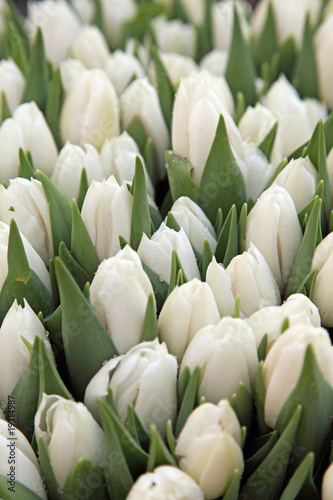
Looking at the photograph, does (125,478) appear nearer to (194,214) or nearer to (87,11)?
(194,214)

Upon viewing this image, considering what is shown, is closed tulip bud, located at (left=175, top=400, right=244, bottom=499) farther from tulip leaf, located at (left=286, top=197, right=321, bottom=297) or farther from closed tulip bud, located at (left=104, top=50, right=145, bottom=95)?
closed tulip bud, located at (left=104, top=50, right=145, bottom=95)

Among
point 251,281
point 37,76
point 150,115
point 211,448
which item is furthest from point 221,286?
point 37,76

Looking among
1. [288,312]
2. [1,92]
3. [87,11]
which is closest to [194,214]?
[288,312]

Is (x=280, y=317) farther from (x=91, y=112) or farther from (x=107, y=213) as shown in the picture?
(x=91, y=112)

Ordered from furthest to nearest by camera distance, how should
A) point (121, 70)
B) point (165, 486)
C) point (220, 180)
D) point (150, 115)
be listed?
1. point (121, 70)
2. point (150, 115)
3. point (220, 180)
4. point (165, 486)

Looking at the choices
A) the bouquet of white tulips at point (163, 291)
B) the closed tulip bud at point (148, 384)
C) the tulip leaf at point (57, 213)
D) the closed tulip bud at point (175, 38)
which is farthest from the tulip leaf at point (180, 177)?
the closed tulip bud at point (175, 38)

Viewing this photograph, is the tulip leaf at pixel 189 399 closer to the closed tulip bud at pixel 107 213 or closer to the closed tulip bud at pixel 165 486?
the closed tulip bud at pixel 165 486
